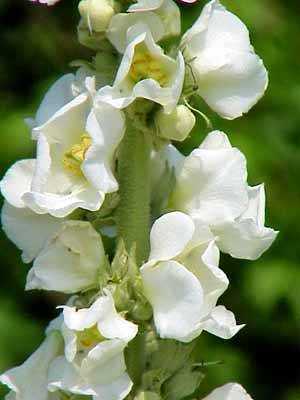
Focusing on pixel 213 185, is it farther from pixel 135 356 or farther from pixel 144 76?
pixel 135 356

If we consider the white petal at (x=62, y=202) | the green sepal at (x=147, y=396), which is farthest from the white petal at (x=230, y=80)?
the green sepal at (x=147, y=396)

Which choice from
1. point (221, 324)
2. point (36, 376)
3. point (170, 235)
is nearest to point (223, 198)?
point (170, 235)

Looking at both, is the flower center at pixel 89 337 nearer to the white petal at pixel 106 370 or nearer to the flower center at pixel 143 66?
the white petal at pixel 106 370

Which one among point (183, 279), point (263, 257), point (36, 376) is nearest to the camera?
point (183, 279)

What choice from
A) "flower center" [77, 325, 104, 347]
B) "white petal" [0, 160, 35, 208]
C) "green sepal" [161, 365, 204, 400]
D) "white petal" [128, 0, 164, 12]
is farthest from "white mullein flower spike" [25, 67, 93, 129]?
"green sepal" [161, 365, 204, 400]

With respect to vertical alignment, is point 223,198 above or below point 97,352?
above

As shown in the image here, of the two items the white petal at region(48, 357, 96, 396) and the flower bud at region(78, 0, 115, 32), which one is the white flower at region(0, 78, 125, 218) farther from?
the white petal at region(48, 357, 96, 396)

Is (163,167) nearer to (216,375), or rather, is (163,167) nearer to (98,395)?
(98,395)
